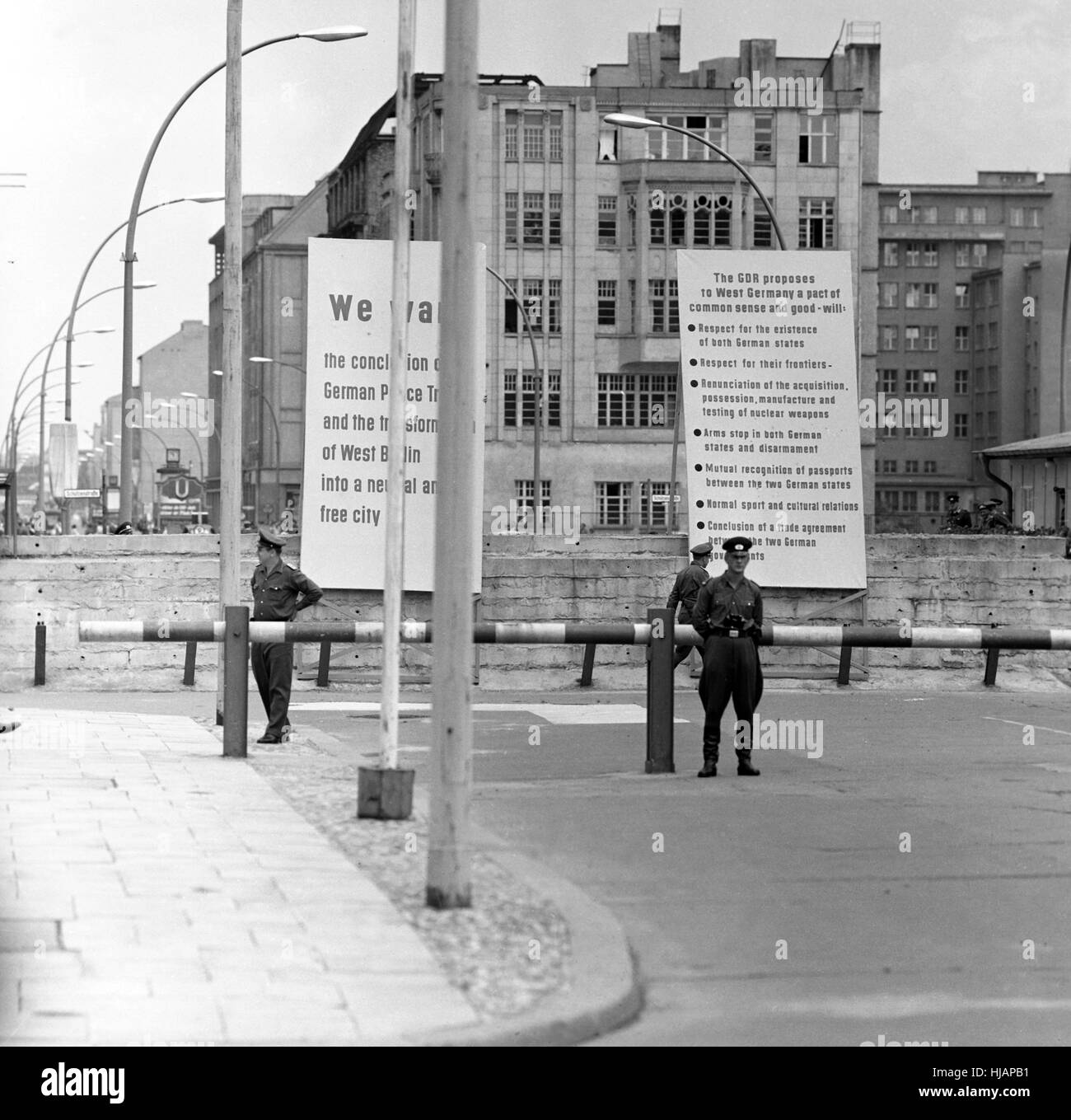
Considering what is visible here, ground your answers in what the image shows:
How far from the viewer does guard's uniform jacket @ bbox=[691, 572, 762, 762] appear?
13.6 meters

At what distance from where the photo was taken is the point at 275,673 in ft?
49.3

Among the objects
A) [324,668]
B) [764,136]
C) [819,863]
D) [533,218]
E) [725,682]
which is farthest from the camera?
[764,136]

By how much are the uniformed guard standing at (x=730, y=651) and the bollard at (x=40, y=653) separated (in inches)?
379

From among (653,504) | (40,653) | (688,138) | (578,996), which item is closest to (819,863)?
(578,996)

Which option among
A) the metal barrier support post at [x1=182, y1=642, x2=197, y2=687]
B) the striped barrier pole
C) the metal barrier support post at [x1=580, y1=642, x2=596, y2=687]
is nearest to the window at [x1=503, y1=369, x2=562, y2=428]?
the metal barrier support post at [x1=580, y1=642, x2=596, y2=687]

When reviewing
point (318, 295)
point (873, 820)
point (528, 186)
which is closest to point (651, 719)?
point (873, 820)

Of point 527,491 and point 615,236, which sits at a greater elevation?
point 615,236

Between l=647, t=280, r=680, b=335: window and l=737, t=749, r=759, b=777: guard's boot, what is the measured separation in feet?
208

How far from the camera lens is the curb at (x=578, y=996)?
614cm

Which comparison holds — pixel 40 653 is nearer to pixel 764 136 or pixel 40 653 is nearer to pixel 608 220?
pixel 608 220

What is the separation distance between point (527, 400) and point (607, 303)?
5.24 metres

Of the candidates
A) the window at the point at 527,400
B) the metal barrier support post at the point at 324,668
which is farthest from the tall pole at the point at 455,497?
the window at the point at 527,400
